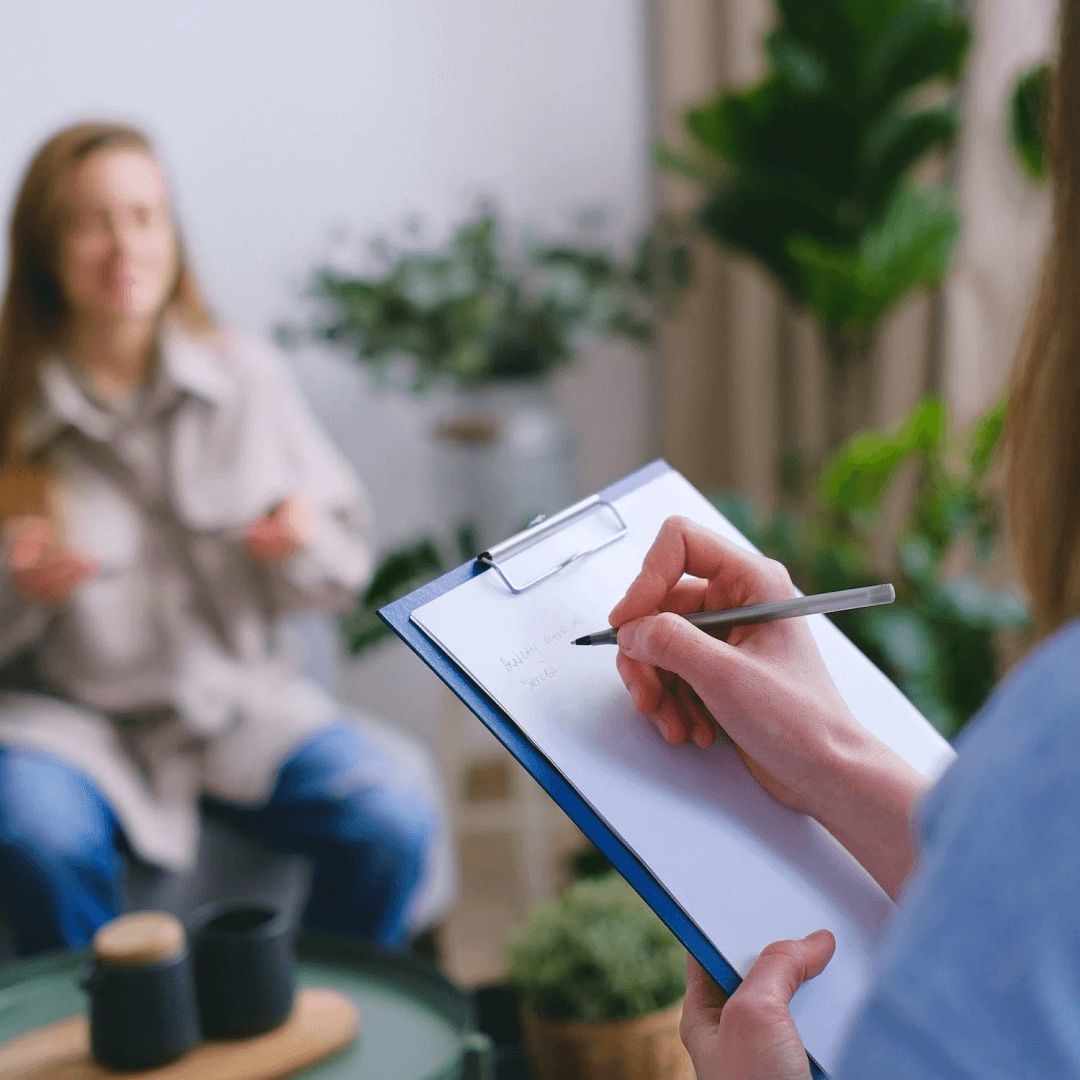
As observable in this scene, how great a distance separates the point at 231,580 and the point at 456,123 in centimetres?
121

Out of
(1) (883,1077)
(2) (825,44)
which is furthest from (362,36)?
(1) (883,1077)

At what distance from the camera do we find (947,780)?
0.37 metres

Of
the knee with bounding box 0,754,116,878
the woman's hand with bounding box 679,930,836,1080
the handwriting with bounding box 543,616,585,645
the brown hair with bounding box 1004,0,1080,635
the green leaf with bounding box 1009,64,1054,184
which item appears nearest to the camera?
the brown hair with bounding box 1004,0,1080,635

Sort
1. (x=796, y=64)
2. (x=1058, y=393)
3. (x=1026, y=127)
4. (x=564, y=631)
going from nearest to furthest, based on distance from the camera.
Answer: (x=1058, y=393) → (x=564, y=631) → (x=1026, y=127) → (x=796, y=64)

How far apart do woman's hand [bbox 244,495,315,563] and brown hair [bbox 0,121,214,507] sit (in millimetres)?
286

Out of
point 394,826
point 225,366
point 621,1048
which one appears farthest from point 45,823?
point 621,1048

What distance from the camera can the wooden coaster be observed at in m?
1.01

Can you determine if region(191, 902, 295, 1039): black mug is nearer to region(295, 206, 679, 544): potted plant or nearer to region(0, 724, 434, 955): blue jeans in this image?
region(0, 724, 434, 955): blue jeans

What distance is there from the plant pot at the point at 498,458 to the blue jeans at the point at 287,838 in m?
0.53

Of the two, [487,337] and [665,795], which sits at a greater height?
[665,795]

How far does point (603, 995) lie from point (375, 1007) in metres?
0.23

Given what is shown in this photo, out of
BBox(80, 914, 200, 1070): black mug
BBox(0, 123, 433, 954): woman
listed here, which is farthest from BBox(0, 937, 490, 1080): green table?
BBox(0, 123, 433, 954): woman

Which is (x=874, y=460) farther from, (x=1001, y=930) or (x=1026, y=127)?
(x=1001, y=930)

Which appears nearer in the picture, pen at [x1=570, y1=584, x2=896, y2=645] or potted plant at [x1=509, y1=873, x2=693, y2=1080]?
pen at [x1=570, y1=584, x2=896, y2=645]
